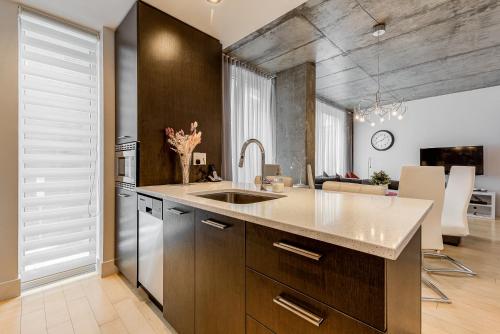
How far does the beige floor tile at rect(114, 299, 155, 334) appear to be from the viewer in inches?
58.0

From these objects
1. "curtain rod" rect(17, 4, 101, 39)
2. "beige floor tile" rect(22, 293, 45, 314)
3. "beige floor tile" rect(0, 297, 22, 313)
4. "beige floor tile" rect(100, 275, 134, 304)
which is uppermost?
"curtain rod" rect(17, 4, 101, 39)

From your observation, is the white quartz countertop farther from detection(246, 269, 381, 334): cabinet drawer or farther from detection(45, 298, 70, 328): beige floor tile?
detection(45, 298, 70, 328): beige floor tile

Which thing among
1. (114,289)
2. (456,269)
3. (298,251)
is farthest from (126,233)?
(456,269)

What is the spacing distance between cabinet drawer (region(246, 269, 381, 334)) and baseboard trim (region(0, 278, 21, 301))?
2070 millimetres

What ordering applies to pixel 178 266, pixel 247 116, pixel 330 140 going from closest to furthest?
pixel 178 266, pixel 247 116, pixel 330 140

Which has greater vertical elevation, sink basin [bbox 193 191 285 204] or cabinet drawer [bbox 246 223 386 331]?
sink basin [bbox 193 191 285 204]

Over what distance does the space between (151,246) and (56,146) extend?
135 centimetres

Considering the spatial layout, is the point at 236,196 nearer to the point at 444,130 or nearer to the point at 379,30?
the point at 379,30

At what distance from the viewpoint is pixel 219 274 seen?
3.49 ft

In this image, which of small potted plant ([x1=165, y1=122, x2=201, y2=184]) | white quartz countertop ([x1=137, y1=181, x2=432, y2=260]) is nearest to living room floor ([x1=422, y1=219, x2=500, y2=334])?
white quartz countertop ([x1=137, y1=181, x2=432, y2=260])

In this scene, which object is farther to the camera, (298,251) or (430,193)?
(430,193)

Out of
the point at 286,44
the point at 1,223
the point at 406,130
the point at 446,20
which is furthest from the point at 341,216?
the point at 406,130

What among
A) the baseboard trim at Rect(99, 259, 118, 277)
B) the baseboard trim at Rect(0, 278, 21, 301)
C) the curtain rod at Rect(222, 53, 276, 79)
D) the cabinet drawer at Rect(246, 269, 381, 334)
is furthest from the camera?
the curtain rod at Rect(222, 53, 276, 79)

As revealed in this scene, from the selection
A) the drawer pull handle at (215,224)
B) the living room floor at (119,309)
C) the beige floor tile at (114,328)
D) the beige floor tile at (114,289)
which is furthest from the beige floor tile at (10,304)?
the drawer pull handle at (215,224)
